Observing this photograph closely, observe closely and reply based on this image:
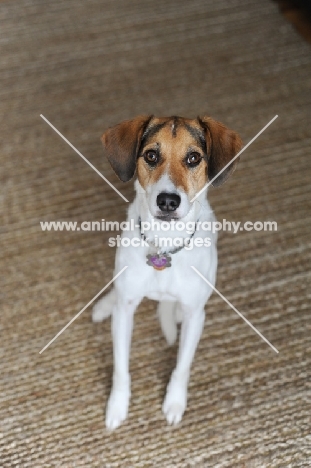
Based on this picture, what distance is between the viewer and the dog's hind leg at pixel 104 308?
5.64ft

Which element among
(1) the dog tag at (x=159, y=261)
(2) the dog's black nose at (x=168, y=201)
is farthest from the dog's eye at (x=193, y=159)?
(1) the dog tag at (x=159, y=261)

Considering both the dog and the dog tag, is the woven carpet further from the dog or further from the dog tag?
the dog tag

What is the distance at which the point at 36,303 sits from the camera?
1.79m

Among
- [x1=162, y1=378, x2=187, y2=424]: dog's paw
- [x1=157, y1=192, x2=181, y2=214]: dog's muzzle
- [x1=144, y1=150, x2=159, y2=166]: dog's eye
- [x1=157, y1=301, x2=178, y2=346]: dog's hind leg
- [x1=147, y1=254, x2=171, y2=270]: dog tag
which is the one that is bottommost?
[x1=162, y1=378, x2=187, y2=424]: dog's paw

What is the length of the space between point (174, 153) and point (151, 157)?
0.05m

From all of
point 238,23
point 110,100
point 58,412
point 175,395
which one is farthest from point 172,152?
point 238,23

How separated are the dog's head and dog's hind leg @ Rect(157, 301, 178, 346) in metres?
0.45

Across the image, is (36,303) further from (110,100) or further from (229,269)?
(110,100)

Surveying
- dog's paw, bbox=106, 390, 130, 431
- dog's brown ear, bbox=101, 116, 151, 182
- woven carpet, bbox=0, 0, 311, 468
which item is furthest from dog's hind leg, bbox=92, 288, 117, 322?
dog's brown ear, bbox=101, 116, 151, 182

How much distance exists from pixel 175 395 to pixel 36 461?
1.27ft

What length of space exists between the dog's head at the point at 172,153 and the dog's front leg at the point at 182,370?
0.35 metres

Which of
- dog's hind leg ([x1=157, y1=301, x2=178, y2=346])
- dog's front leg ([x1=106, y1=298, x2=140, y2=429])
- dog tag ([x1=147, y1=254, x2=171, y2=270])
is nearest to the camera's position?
dog tag ([x1=147, y1=254, x2=171, y2=270])

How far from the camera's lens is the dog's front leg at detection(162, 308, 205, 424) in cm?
149

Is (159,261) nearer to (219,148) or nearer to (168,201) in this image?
(168,201)
